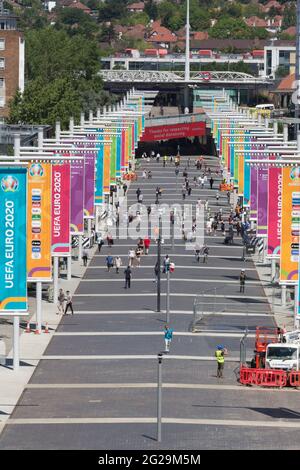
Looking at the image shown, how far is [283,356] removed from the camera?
213ft

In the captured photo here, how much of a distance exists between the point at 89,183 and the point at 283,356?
27974 mm

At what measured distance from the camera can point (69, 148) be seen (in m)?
73.9

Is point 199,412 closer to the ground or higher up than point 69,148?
closer to the ground

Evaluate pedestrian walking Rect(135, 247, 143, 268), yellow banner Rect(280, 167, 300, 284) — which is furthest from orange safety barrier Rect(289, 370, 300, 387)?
pedestrian walking Rect(135, 247, 143, 268)

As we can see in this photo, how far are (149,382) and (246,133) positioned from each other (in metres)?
53.3

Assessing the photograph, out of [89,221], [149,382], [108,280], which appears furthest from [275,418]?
[89,221]

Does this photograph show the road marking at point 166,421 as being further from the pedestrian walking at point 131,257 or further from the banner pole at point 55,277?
the pedestrian walking at point 131,257

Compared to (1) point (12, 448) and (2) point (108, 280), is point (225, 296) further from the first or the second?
(1) point (12, 448)

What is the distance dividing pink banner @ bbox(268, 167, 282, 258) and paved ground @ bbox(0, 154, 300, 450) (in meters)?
2.70

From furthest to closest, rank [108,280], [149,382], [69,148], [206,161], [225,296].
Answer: [206,161] < [108,280] < [225,296] < [69,148] < [149,382]

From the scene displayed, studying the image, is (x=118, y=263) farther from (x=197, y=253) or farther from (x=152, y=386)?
(x=152, y=386)

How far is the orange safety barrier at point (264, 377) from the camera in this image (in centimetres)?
6312

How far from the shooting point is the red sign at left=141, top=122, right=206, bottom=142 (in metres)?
178

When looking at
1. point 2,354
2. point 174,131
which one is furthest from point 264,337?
point 174,131
